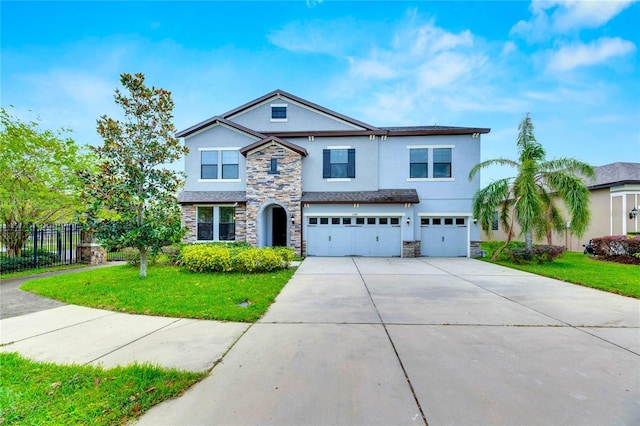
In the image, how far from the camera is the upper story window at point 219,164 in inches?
614

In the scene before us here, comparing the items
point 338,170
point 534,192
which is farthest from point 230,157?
point 534,192

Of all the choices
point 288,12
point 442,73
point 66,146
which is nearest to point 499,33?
point 442,73

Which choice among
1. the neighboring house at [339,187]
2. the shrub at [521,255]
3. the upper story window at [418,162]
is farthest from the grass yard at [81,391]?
the upper story window at [418,162]

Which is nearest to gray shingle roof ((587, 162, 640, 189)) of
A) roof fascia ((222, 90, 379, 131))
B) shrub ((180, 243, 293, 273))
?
roof fascia ((222, 90, 379, 131))

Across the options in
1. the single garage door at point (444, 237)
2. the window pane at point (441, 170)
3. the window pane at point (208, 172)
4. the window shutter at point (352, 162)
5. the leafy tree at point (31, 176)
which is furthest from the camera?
the window pane at point (208, 172)

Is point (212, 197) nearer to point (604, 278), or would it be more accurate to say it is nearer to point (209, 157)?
point (209, 157)

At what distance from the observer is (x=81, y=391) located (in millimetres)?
2711

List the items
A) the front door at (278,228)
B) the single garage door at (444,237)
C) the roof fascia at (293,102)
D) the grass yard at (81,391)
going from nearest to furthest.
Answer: the grass yard at (81,391)
the single garage door at (444,237)
the roof fascia at (293,102)
the front door at (278,228)

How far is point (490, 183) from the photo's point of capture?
510 inches

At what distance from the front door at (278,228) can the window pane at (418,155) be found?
857 centimetres

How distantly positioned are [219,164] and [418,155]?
11854 millimetres

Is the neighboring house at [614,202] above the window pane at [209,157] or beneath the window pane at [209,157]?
beneath

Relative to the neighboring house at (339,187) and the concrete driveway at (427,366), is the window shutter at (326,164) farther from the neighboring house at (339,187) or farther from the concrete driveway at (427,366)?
the concrete driveway at (427,366)

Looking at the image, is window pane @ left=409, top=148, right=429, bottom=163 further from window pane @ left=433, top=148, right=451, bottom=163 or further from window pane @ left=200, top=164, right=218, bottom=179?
window pane @ left=200, top=164, right=218, bottom=179
